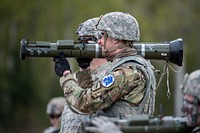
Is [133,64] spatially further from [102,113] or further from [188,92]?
[188,92]

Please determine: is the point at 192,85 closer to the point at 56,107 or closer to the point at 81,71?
the point at 81,71

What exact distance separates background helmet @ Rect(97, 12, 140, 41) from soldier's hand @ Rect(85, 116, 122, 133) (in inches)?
49.7

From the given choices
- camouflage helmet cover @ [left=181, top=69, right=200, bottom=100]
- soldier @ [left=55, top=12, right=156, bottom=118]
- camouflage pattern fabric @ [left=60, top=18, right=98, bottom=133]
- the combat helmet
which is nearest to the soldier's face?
soldier @ [left=55, top=12, right=156, bottom=118]

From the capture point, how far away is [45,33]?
138 ft

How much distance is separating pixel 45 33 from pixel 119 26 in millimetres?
34046

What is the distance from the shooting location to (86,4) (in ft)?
135

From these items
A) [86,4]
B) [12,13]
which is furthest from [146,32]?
[12,13]

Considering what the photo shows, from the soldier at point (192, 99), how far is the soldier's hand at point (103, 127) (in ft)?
1.78

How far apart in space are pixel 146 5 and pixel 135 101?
38.7 metres

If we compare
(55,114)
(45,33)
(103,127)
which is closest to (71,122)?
(103,127)

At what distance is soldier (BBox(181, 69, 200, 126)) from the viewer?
6930 millimetres

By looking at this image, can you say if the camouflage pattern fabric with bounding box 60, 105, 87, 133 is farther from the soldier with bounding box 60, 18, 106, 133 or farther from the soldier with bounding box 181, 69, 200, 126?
the soldier with bounding box 181, 69, 200, 126

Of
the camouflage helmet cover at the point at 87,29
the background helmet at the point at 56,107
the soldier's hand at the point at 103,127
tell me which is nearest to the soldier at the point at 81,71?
the camouflage helmet cover at the point at 87,29

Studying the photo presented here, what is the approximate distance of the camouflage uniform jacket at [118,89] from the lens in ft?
25.9
